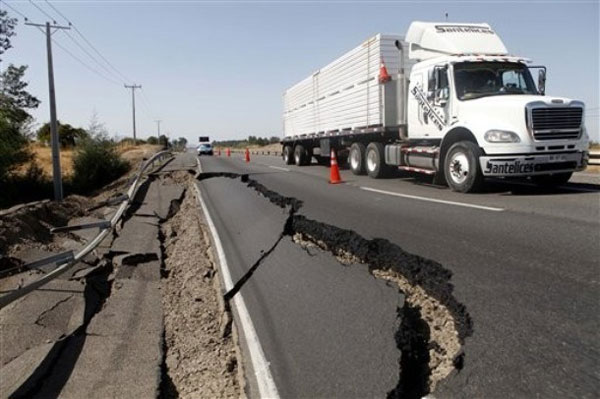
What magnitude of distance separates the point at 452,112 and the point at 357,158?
220 inches

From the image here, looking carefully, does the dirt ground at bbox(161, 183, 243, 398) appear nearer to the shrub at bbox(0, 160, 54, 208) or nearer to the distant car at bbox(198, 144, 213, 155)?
the shrub at bbox(0, 160, 54, 208)

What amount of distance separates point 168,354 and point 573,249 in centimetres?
422

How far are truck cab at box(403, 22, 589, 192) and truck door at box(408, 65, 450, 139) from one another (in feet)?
0.07

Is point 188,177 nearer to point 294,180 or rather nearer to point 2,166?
point 294,180

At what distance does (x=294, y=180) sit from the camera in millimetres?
15281

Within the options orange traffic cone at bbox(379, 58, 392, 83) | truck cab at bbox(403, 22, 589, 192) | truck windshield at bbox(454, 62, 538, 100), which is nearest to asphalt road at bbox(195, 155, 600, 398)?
truck cab at bbox(403, 22, 589, 192)

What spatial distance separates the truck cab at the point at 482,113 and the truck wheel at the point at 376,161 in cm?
152

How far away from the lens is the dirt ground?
385 centimetres

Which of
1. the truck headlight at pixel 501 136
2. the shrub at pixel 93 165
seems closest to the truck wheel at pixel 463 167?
the truck headlight at pixel 501 136

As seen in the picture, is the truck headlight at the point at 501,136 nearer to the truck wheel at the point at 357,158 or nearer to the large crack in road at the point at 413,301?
the large crack in road at the point at 413,301

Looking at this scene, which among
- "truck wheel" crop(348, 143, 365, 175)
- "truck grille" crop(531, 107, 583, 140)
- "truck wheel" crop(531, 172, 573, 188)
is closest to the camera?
"truck grille" crop(531, 107, 583, 140)

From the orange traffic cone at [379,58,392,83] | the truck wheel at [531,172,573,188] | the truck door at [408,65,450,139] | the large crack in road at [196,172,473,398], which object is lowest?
the large crack in road at [196,172,473,398]

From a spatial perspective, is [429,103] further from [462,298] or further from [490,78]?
[462,298]

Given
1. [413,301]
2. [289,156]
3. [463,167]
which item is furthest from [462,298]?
[289,156]
